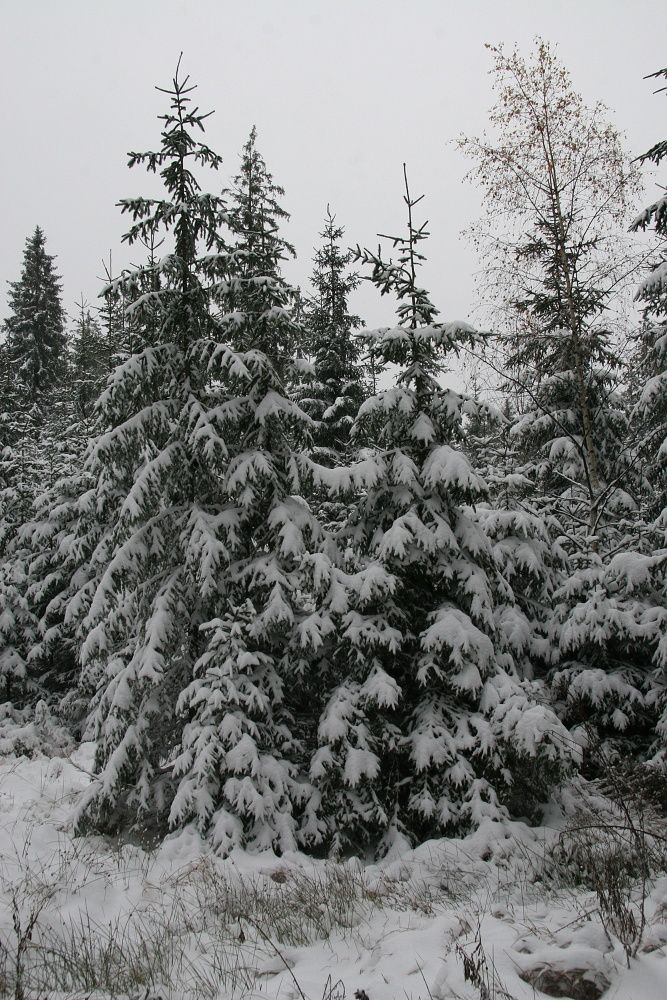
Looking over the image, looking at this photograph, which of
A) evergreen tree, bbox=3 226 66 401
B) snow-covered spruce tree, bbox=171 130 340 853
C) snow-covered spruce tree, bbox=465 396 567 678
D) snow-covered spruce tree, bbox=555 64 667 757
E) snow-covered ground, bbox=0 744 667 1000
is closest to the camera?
snow-covered ground, bbox=0 744 667 1000

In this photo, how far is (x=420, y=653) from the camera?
884 cm

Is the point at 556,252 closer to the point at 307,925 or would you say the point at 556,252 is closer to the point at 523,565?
the point at 523,565

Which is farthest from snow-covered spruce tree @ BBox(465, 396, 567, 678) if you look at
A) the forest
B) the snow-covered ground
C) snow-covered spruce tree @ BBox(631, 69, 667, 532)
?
the snow-covered ground

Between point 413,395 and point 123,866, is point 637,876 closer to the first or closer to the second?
point 123,866

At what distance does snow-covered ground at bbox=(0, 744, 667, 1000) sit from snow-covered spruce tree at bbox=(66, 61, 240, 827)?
1437 mm

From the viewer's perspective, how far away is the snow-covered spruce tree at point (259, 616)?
7.71m

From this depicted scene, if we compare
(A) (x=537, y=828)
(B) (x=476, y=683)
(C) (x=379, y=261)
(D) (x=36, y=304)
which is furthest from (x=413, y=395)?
(D) (x=36, y=304)

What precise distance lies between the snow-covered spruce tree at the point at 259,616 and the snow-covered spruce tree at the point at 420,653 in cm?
61

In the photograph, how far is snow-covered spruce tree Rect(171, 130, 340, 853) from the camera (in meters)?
7.71

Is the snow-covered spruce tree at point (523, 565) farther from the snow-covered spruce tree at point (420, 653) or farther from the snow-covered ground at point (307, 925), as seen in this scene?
the snow-covered ground at point (307, 925)

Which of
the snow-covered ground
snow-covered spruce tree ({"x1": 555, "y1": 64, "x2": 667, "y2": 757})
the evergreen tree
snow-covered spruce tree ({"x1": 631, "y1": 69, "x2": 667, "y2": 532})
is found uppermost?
the evergreen tree

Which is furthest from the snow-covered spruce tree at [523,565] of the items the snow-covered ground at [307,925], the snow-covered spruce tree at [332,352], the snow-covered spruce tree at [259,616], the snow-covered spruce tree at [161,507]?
the snow-covered spruce tree at [332,352]

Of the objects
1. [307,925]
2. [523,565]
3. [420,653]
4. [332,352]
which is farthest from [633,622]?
[332,352]

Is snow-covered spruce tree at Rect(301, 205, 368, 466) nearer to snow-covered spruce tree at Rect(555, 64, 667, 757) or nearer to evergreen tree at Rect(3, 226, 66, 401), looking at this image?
snow-covered spruce tree at Rect(555, 64, 667, 757)
